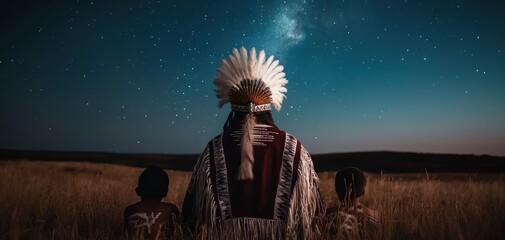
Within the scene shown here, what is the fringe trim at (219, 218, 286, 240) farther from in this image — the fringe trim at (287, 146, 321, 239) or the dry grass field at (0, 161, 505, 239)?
the dry grass field at (0, 161, 505, 239)

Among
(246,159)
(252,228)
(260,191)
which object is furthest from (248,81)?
(252,228)

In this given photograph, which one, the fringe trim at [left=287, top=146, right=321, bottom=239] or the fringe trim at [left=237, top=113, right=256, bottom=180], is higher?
the fringe trim at [left=237, top=113, right=256, bottom=180]

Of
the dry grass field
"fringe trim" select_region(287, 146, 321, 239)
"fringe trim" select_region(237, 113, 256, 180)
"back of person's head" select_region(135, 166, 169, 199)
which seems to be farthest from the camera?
"back of person's head" select_region(135, 166, 169, 199)

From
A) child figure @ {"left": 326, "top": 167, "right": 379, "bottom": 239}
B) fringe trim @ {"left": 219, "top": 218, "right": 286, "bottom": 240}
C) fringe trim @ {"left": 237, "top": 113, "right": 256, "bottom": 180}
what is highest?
fringe trim @ {"left": 237, "top": 113, "right": 256, "bottom": 180}

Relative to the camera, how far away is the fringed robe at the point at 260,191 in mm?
4398

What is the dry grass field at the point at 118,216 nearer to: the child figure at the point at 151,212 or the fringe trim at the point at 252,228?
the child figure at the point at 151,212

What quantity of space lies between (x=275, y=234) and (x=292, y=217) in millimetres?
237

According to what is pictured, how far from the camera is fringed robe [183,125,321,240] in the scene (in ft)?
14.4

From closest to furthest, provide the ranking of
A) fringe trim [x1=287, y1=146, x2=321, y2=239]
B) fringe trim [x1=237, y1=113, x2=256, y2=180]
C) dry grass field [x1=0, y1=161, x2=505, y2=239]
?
dry grass field [x1=0, y1=161, x2=505, y2=239]
fringe trim [x1=237, y1=113, x2=256, y2=180]
fringe trim [x1=287, y1=146, x2=321, y2=239]

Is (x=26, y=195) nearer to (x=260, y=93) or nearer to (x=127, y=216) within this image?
(x=127, y=216)

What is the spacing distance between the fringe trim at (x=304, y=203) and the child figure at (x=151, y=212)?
4.01ft

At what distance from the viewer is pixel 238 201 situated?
174 inches

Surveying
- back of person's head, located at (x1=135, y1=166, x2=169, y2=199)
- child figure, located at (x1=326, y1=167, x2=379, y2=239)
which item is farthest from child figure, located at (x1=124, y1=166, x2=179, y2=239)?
child figure, located at (x1=326, y1=167, x2=379, y2=239)

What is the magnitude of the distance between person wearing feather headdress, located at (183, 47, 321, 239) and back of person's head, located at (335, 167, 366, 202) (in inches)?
16.7
